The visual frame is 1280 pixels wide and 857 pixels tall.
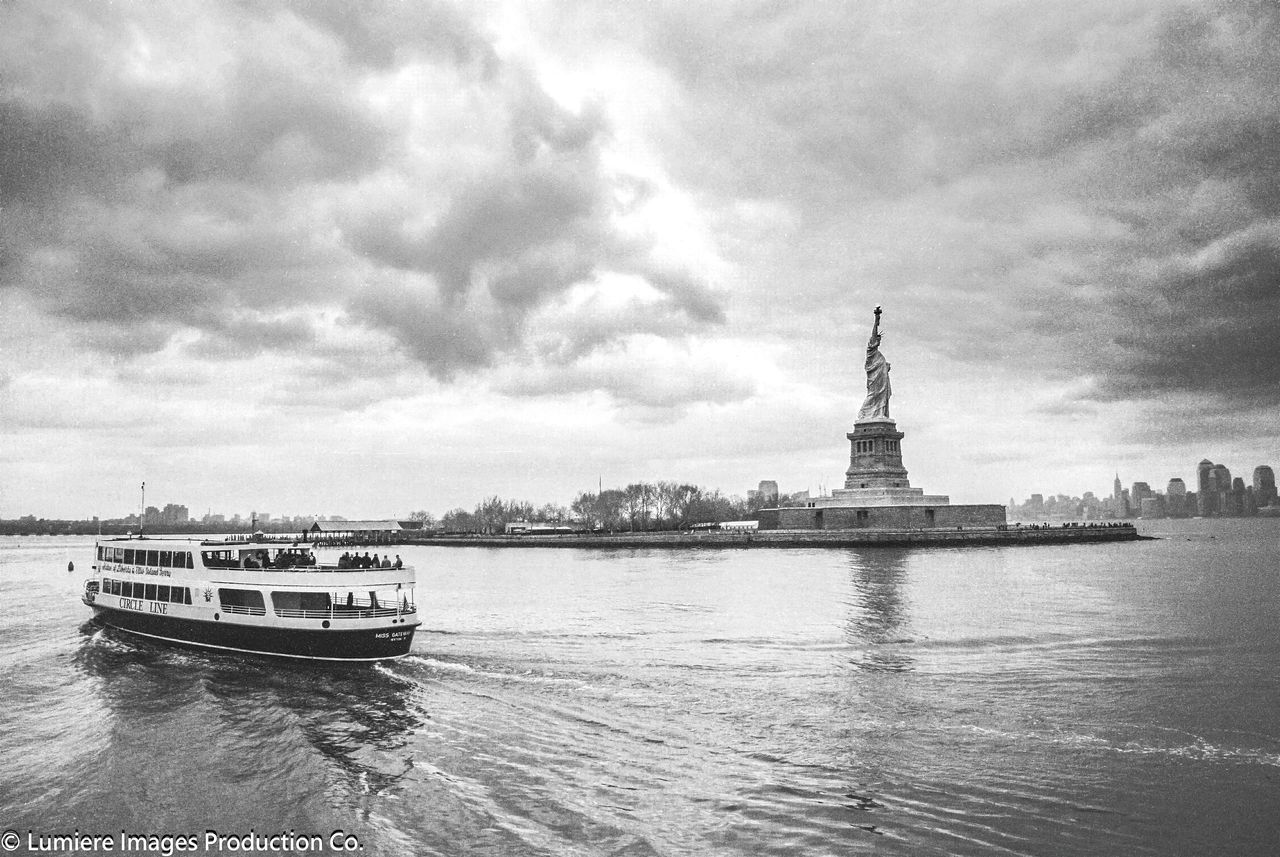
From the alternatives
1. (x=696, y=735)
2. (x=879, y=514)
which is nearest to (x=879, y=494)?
(x=879, y=514)

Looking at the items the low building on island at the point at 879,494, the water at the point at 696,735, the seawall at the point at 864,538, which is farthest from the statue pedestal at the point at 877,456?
the water at the point at 696,735

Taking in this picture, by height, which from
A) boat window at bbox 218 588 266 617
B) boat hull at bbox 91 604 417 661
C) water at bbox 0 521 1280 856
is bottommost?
water at bbox 0 521 1280 856

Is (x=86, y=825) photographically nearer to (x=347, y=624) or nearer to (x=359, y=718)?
(x=359, y=718)

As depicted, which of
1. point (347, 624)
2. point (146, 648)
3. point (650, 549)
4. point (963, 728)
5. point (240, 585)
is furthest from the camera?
point (650, 549)

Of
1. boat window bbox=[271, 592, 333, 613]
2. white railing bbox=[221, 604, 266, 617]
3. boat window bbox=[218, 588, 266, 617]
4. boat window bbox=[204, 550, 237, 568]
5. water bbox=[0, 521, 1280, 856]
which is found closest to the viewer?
water bbox=[0, 521, 1280, 856]

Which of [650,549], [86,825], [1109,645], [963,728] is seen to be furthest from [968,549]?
[86,825]

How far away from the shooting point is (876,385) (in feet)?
349

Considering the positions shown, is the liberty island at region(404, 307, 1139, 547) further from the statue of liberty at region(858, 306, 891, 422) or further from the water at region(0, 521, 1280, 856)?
the water at region(0, 521, 1280, 856)

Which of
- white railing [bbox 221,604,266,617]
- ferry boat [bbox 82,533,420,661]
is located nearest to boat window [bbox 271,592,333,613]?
ferry boat [bbox 82,533,420,661]

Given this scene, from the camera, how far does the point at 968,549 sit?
91.1 meters

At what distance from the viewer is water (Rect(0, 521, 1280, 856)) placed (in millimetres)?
15828

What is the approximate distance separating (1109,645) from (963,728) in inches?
569

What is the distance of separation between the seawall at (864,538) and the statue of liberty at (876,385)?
16.0 metres

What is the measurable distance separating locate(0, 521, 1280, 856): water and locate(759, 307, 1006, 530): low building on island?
5976 cm
